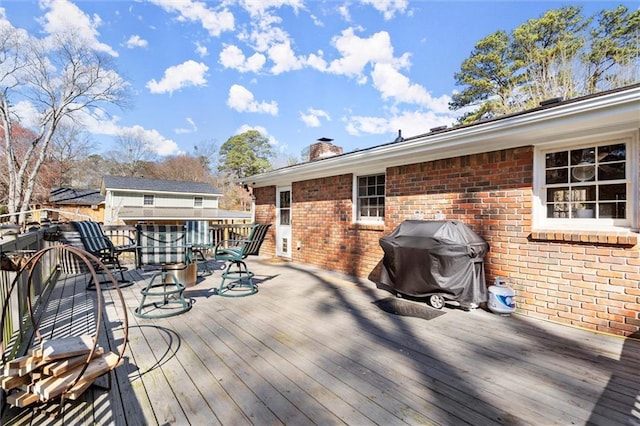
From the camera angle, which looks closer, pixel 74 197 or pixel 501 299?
pixel 501 299

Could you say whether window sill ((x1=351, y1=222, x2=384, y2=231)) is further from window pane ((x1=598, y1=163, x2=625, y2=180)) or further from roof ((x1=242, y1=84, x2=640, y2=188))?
window pane ((x1=598, y1=163, x2=625, y2=180))

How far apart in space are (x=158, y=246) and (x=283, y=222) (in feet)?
13.1

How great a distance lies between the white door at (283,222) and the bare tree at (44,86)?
693 inches

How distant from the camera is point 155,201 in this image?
20250 millimetres

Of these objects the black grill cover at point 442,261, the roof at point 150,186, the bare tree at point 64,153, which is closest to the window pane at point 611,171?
the black grill cover at point 442,261

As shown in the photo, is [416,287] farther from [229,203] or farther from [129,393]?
[229,203]

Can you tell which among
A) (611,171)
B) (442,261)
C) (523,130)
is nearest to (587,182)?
(611,171)

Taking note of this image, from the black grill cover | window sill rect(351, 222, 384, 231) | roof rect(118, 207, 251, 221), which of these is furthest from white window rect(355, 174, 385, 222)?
roof rect(118, 207, 251, 221)

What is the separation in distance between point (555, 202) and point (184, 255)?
4.77 metres

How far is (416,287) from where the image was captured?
3.94 m

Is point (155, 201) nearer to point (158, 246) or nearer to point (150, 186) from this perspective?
point (150, 186)

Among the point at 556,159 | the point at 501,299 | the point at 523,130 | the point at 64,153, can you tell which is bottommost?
the point at 501,299

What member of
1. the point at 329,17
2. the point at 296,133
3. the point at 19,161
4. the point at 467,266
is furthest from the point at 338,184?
the point at 19,161

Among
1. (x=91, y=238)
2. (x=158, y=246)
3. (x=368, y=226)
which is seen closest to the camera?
(x=158, y=246)
